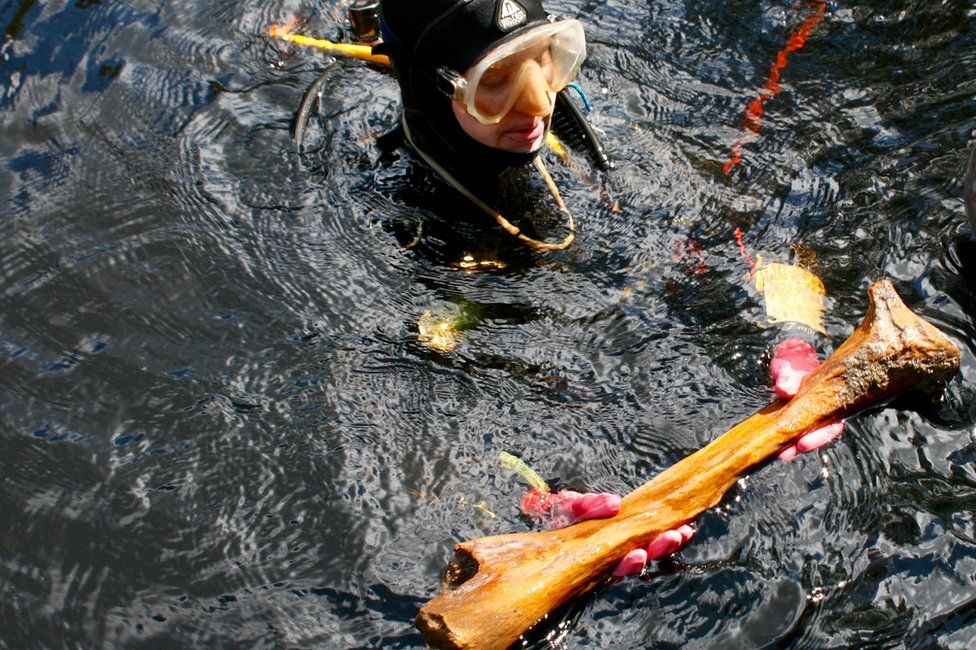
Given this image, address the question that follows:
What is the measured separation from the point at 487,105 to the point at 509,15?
1.26 feet

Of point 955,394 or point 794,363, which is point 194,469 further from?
point 955,394

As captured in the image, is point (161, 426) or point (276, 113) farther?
point (276, 113)

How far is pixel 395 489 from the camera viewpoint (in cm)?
347

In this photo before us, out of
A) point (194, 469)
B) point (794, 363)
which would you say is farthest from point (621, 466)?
point (194, 469)

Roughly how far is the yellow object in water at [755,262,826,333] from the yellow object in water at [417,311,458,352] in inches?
51.1

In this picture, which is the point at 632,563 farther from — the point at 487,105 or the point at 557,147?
the point at 557,147

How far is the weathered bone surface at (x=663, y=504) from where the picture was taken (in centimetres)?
263

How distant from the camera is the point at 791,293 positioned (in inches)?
157

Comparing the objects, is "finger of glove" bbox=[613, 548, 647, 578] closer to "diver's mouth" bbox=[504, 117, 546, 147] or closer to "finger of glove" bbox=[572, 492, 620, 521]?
"finger of glove" bbox=[572, 492, 620, 521]

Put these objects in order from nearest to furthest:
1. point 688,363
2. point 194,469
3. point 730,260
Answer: point 194,469, point 688,363, point 730,260

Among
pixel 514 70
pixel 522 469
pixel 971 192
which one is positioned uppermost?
pixel 514 70

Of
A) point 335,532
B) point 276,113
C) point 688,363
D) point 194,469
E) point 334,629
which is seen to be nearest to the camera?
point 334,629

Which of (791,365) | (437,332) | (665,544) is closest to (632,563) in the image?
(665,544)

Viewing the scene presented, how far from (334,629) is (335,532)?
15.0 inches
